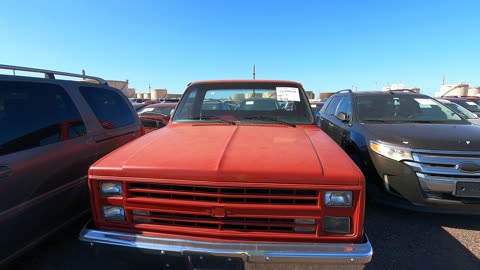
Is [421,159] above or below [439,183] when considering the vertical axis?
above

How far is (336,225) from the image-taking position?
220 centimetres

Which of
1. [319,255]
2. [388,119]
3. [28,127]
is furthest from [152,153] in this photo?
[388,119]

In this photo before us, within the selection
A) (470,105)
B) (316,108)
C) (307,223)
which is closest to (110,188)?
(307,223)

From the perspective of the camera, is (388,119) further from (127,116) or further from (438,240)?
(127,116)

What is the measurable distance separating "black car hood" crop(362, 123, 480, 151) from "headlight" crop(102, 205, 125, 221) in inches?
133

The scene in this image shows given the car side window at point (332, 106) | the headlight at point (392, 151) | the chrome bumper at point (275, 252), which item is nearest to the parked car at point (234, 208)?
the chrome bumper at point (275, 252)

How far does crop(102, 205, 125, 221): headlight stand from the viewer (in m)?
2.31

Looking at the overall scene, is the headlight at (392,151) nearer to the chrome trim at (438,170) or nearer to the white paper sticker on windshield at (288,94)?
the chrome trim at (438,170)

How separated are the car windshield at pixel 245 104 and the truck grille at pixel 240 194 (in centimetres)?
160

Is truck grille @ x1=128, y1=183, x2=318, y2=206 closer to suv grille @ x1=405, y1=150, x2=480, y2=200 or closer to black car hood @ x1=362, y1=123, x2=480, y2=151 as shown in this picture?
suv grille @ x1=405, y1=150, x2=480, y2=200

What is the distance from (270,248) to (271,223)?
0.57 ft

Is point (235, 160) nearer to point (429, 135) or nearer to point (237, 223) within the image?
point (237, 223)

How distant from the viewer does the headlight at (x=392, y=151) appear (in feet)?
12.5

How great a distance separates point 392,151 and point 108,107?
3794 millimetres
